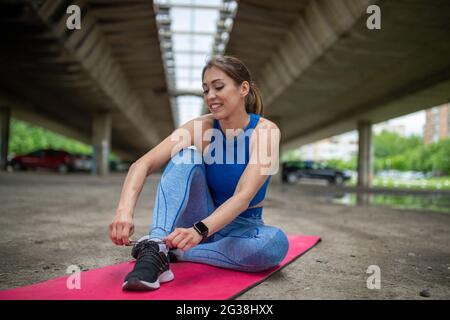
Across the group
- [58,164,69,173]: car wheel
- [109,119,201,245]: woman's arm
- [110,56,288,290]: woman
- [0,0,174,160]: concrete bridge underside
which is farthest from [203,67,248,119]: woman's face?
[58,164,69,173]: car wheel

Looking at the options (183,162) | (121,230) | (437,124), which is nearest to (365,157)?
(183,162)

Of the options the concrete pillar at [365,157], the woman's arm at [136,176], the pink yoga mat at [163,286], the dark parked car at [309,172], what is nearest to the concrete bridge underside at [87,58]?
the woman's arm at [136,176]

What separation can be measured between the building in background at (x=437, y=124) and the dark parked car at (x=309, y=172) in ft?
210

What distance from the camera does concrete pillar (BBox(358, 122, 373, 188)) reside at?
24.5 metres

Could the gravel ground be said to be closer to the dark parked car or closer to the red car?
the dark parked car

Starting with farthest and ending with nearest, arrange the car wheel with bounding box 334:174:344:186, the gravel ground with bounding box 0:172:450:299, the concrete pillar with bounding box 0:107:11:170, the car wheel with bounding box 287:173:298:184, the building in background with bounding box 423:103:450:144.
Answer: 1. the building in background with bounding box 423:103:450:144
2. the car wheel with bounding box 334:174:344:186
3. the car wheel with bounding box 287:173:298:184
4. the concrete pillar with bounding box 0:107:11:170
5. the gravel ground with bounding box 0:172:450:299

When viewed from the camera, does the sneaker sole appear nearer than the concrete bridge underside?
Yes

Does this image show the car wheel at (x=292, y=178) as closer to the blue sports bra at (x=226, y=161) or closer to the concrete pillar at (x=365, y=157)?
the concrete pillar at (x=365, y=157)

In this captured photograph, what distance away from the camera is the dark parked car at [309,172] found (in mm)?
26406

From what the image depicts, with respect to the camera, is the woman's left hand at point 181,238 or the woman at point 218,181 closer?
the woman's left hand at point 181,238

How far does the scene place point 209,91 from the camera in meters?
2.46

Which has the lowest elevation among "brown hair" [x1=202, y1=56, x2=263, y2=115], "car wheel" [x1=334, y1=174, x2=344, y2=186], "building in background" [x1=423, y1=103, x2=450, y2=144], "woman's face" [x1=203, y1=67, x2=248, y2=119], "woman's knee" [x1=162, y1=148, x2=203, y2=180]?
"car wheel" [x1=334, y1=174, x2=344, y2=186]

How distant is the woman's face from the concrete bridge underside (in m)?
7.66
